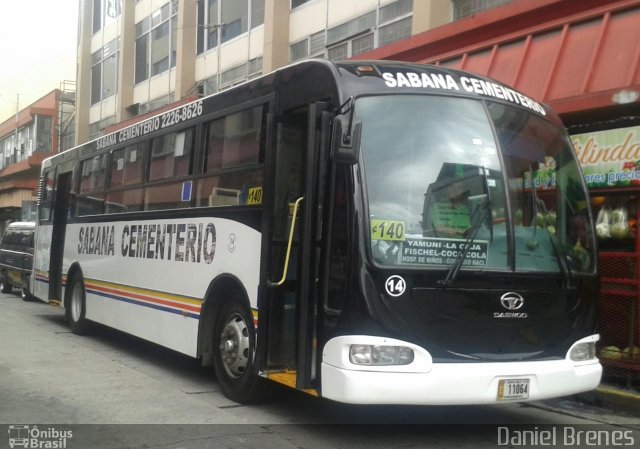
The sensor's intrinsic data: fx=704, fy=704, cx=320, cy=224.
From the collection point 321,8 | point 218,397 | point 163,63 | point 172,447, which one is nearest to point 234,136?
point 218,397

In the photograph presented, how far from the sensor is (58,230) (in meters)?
13.2

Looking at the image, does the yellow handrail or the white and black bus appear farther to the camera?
the yellow handrail

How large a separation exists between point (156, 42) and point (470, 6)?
1695 centimetres

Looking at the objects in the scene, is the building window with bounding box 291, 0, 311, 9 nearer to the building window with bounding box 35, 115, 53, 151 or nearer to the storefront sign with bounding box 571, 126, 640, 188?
the storefront sign with bounding box 571, 126, 640, 188

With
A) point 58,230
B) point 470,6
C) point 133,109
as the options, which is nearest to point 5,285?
point 58,230

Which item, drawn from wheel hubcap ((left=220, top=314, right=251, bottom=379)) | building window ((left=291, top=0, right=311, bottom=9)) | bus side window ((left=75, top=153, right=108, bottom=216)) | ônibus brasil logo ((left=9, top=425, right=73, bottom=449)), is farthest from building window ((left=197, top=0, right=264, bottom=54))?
ônibus brasil logo ((left=9, top=425, right=73, bottom=449))

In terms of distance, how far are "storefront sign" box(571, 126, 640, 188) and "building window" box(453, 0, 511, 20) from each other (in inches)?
185

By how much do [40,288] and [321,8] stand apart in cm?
994

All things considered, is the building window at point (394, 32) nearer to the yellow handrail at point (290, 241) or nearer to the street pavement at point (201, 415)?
the street pavement at point (201, 415)

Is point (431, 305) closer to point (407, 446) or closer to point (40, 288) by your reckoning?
point (407, 446)

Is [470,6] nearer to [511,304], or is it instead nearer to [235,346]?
[235,346]

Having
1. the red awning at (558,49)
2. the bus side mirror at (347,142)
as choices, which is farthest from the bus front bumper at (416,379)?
the red awning at (558,49)

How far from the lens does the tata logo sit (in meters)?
5.48

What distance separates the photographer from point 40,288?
13852 mm
